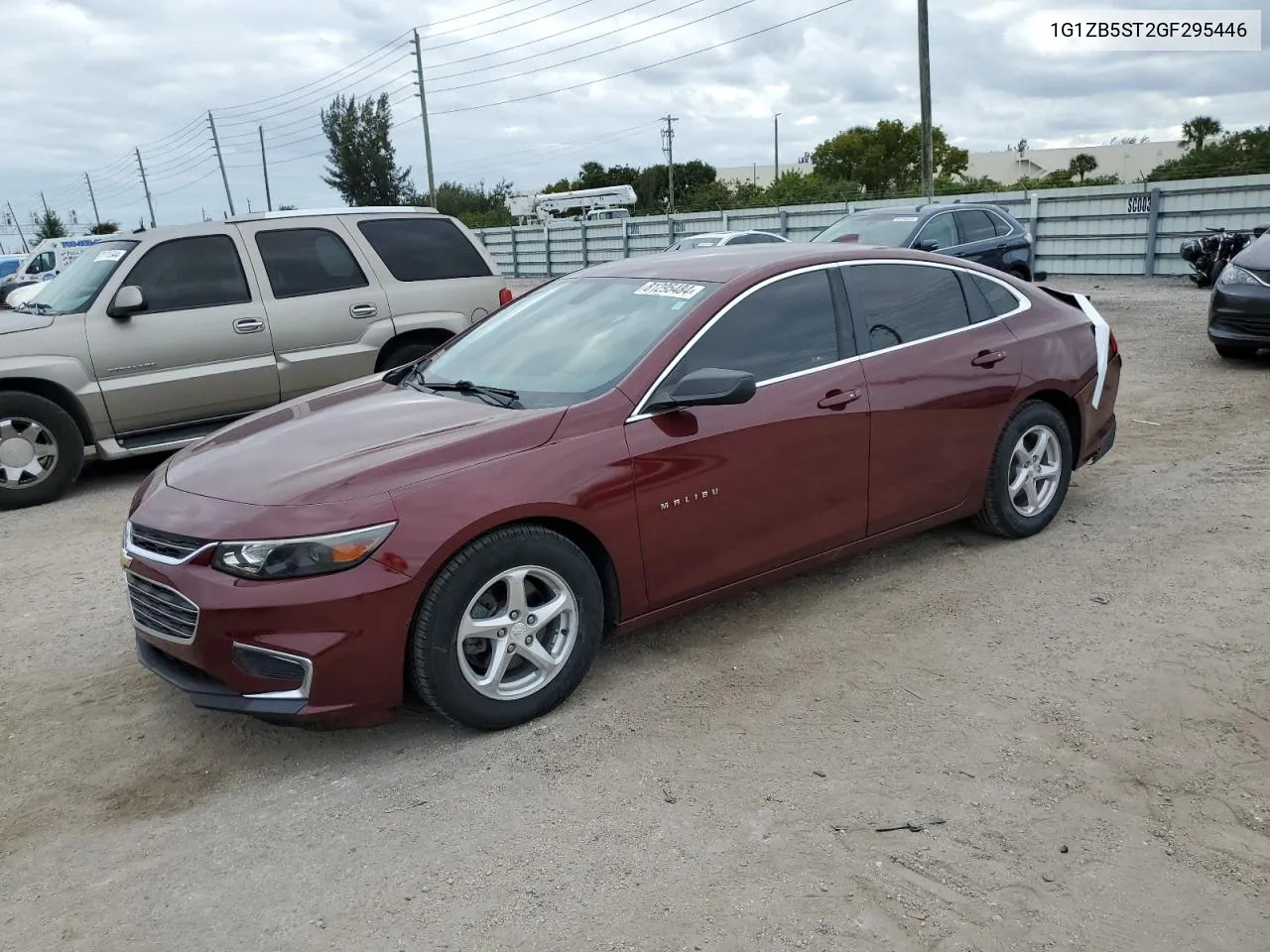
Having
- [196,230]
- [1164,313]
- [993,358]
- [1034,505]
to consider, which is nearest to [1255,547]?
[1034,505]

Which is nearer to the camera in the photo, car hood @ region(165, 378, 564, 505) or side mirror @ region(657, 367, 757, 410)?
car hood @ region(165, 378, 564, 505)

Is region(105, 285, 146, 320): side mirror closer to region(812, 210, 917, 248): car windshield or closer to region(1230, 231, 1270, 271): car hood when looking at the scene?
region(812, 210, 917, 248): car windshield

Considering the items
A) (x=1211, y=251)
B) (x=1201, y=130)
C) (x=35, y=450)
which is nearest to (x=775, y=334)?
(x=35, y=450)

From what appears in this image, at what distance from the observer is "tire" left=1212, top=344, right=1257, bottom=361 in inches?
380

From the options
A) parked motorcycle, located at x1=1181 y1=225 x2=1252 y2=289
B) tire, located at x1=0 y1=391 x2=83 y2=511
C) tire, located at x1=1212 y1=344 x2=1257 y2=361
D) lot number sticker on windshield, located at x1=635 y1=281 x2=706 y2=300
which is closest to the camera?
lot number sticker on windshield, located at x1=635 y1=281 x2=706 y2=300

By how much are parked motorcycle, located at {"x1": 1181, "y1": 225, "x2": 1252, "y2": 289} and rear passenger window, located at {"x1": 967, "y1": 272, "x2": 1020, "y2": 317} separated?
531 inches

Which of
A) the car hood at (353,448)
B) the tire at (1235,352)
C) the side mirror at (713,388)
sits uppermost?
the side mirror at (713,388)

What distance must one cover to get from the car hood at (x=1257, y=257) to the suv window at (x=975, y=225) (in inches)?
165

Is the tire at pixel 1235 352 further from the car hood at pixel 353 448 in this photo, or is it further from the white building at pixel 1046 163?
the white building at pixel 1046 163

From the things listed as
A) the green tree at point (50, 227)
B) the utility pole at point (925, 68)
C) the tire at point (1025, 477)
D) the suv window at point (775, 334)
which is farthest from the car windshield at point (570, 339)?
the green tree at point (50, 227)

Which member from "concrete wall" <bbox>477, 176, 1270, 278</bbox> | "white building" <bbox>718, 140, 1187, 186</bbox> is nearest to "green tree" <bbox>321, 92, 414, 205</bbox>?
"white building" <bbox>718, 140, 1187, 186</bbox>

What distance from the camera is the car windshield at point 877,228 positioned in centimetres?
1285

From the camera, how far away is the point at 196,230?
7.65 metres

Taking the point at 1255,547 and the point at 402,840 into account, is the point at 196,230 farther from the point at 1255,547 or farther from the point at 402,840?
the point at 1255,547
